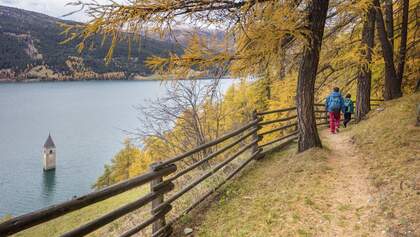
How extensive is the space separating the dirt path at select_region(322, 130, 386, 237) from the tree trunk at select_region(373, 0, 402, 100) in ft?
20.6

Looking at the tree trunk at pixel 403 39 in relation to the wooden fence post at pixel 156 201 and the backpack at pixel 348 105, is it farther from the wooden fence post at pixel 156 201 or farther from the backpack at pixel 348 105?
the wooden fence post at pixel 156 201

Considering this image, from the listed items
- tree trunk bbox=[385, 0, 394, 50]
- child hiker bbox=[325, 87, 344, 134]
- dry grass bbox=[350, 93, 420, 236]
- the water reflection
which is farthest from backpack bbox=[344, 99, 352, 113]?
the water reflection

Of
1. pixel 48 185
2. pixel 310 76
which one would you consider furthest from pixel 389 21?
pixel 48 185

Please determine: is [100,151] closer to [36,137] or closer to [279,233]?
[36,137]

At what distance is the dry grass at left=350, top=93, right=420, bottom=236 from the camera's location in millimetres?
4867

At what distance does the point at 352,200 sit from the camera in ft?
19.3

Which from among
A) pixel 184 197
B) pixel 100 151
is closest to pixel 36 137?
pixel 100 151

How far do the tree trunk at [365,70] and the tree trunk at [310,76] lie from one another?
394cm

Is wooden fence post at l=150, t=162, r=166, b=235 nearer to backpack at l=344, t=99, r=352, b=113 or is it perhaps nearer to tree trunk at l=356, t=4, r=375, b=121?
tree trunk at l=356, t=4, r=375, b=121

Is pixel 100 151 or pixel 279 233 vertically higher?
pixel 279 233

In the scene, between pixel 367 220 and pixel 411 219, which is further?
pixel 367 220

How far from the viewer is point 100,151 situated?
67.0m

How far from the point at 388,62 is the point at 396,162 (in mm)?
7825

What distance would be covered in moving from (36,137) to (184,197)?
83.4 m
